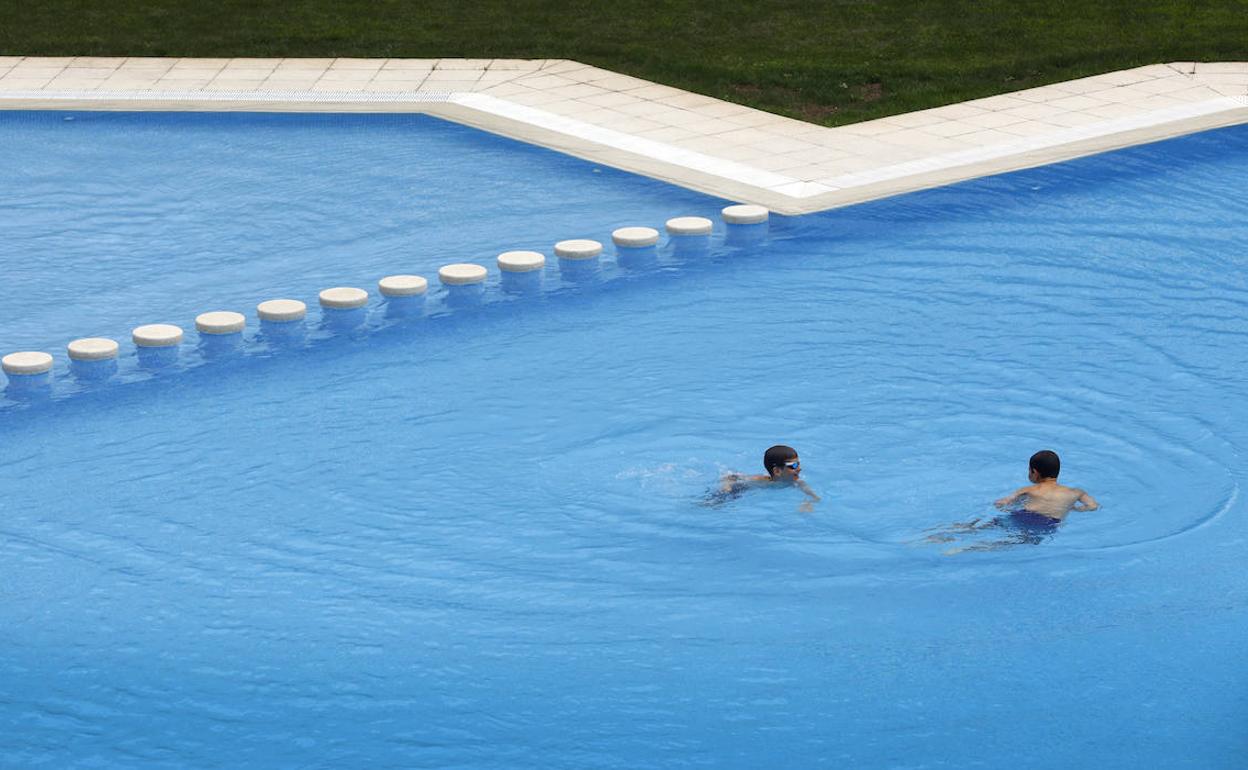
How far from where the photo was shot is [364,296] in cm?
1157

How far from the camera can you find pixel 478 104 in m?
16.2

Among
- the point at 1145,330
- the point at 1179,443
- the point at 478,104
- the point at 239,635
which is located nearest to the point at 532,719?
the point at 239,635

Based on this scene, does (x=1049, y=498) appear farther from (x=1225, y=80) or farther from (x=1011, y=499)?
(x=1225, y=80)

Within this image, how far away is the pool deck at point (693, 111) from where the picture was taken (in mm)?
14094

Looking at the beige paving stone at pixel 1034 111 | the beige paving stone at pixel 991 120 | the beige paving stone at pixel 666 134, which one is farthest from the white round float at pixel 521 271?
the beige paving stone at pixel 1034 111

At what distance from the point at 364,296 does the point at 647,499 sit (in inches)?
136

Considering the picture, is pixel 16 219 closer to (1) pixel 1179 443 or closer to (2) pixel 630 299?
(2) pixel 630 299

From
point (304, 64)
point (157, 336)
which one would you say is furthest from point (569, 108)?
point (157, 336)

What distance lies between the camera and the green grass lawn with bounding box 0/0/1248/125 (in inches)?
651

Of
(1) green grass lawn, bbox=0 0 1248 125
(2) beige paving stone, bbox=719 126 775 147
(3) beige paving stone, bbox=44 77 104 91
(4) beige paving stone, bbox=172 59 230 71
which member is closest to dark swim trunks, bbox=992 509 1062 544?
(2) beige paving stone, bbox=719 126 775 147

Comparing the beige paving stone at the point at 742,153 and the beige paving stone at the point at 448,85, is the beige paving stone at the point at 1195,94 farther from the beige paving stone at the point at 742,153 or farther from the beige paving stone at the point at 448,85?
the beige paving stone at the point at 448,85

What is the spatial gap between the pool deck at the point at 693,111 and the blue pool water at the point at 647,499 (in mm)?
585

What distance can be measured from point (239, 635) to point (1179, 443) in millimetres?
5719

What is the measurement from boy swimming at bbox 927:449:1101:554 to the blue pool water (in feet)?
0.37
